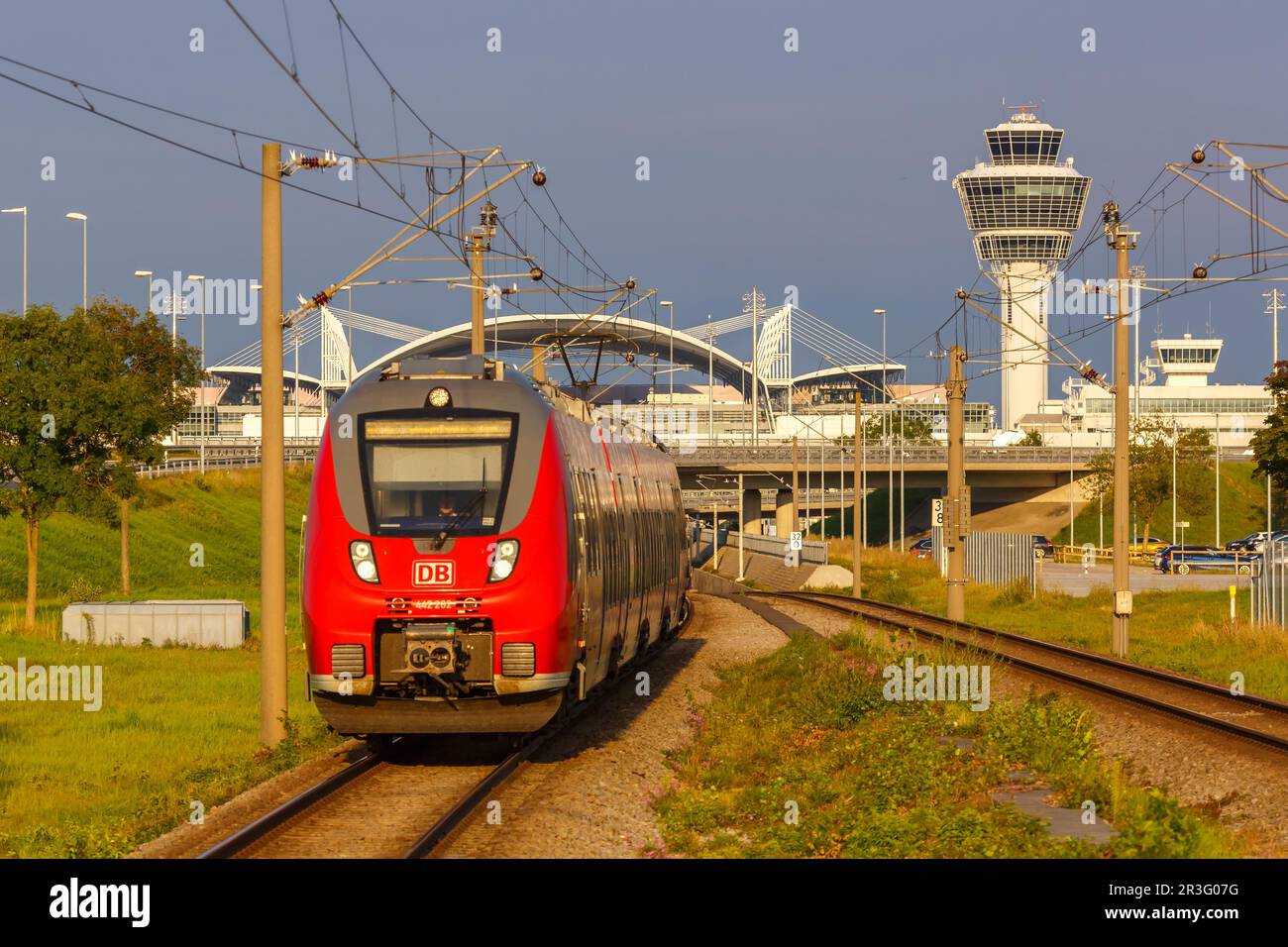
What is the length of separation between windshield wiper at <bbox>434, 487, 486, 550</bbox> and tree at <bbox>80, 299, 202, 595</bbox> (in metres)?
22.8

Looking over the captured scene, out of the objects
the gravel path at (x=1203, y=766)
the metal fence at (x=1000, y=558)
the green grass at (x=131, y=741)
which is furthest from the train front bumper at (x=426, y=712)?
the metal fence at (x=1000, y=558)

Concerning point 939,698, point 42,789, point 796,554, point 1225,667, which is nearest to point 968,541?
point 796,554

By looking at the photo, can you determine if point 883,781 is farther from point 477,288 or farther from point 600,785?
point 477,288

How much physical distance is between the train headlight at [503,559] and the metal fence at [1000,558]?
38.3m

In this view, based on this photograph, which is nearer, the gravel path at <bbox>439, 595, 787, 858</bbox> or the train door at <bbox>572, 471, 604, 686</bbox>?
the gravel path at <bbox>439, 595, 787, 858</bbox>

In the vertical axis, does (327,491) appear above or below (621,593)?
above

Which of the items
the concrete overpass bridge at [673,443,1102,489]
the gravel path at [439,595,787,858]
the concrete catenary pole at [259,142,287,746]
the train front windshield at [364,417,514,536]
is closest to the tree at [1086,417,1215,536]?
the concrete overpass bridge at [673,443,1102,489]

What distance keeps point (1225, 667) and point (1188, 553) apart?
54.3 m

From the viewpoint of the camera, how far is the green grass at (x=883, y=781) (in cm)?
1141

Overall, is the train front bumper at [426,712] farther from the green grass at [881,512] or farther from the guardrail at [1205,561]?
the green grass at [881,512]

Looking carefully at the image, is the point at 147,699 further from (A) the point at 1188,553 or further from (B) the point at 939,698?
(A) the point at 1188,553

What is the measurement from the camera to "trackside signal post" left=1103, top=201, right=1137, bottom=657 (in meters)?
31.0

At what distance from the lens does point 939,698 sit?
814 inches

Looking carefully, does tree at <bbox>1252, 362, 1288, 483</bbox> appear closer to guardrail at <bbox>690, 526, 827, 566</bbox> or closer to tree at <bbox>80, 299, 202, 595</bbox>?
guardrail at <bbox>690, 526, 827, 566</bbox>
